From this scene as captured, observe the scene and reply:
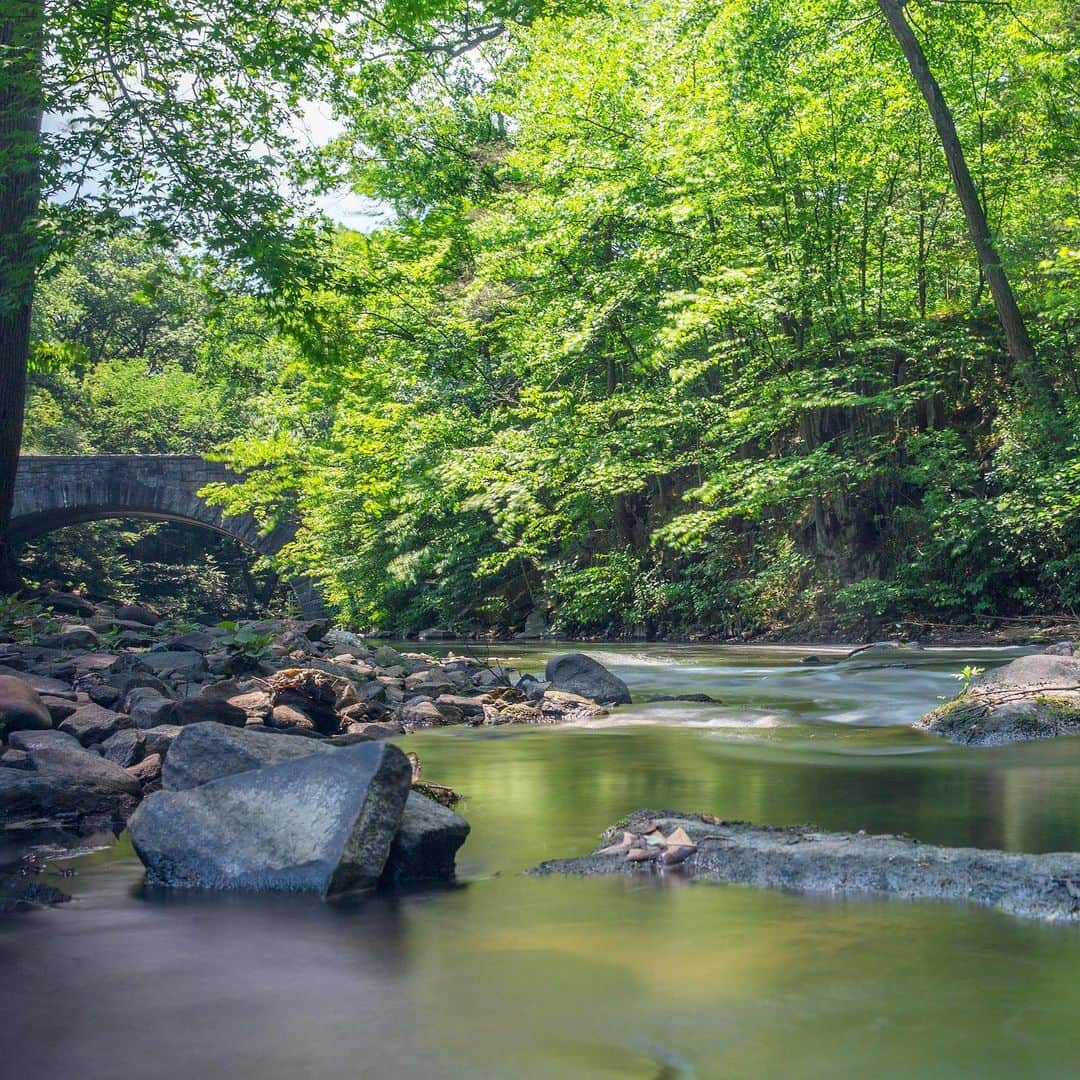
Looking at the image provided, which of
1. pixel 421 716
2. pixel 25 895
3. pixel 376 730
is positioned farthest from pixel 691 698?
pixel 25 895

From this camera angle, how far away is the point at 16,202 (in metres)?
11.1

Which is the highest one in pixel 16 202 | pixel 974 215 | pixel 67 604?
pixel 974 215

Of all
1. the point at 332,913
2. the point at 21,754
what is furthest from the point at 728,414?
the point at 332,913

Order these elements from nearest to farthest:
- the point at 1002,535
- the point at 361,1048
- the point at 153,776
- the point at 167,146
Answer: the point at 361,1048
the point at 153,776
the point at 167,146
the point at 1002,535

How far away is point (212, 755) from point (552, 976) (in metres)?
2.15

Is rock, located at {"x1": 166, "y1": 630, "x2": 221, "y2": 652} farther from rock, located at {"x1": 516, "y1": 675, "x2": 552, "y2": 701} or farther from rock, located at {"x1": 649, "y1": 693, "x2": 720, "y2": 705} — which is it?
rock, located at {"x1": 649, "y1": 693, "x2": 720, "y2": 705}

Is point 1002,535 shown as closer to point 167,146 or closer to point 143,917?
point 167,146

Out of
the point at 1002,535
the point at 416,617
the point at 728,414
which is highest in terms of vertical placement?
the point at 728,414

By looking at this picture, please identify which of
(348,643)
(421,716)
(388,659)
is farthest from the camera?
(348,643)

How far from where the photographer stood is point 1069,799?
5289mm

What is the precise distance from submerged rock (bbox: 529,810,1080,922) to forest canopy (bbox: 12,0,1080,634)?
25.1 feet

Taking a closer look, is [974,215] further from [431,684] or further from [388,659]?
[431,684]

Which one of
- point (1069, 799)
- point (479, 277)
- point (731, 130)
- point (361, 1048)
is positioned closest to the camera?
point (361, 1048)

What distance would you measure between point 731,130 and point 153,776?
41.0 ft
